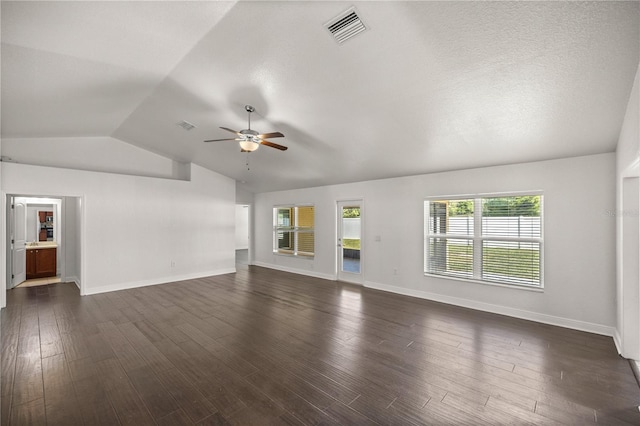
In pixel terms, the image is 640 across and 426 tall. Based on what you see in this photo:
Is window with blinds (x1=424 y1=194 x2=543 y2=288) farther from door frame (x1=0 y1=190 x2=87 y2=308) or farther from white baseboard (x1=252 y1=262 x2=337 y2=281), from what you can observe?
door frame (x1=0 y1=190 x2=87 y2=308)

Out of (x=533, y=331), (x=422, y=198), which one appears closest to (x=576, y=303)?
(x=533, y=331)

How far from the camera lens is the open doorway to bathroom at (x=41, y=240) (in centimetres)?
616

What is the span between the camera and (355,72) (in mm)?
2965

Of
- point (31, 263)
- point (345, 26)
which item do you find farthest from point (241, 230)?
point (345, 26)

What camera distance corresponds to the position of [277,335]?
3.67 metres

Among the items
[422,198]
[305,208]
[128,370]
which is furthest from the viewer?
[305,208]

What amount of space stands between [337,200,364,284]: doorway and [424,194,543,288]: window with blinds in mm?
1646

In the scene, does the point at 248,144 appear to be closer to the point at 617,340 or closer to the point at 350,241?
the point at 350,241

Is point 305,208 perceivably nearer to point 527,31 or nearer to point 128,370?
point 128,370

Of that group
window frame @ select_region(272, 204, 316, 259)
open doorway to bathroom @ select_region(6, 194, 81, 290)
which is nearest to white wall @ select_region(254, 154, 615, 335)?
window frame @ select_region(272, 204, 316, 259)

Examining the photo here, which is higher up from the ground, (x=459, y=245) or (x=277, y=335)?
(x=459, y=245)

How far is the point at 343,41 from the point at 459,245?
4.04 meters

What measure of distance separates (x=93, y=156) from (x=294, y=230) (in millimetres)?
5156

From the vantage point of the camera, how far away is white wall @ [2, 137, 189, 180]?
18.7 ft
